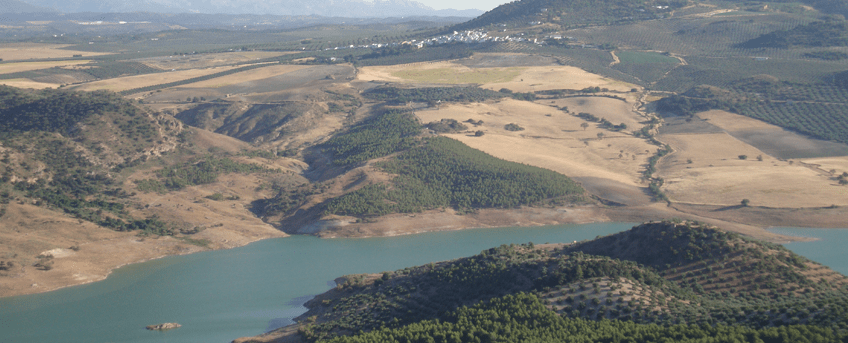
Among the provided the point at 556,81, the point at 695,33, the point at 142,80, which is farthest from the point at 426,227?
the point at 695,33

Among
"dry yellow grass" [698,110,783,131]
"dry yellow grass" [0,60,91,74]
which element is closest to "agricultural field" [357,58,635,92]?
"dry yellow grass" [698,110,783,131]

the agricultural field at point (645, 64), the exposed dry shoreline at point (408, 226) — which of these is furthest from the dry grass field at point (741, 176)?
the agricultural field at point (645, 64)

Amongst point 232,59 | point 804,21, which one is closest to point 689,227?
point 804,21

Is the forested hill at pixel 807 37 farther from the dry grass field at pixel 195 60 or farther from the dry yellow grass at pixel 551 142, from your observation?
the dry grass field at pixel 195 60

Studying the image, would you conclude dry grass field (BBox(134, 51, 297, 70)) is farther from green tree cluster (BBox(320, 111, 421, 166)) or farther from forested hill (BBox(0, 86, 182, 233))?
green tree cluster (BBox(320, 111, 421, 166))

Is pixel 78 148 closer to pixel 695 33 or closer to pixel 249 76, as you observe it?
pixel 249 76

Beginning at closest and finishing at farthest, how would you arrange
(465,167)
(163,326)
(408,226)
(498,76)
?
1. (163,326)
2. (408,226)
3. (465,167)
4. (498,76)
